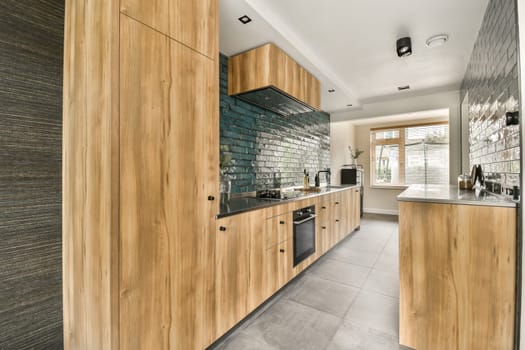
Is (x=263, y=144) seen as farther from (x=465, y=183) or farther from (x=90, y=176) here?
(x=465, y=183)

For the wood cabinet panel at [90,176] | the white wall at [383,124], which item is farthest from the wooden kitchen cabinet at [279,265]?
the white wall at [383,124]

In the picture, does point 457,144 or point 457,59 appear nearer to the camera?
point 457,59

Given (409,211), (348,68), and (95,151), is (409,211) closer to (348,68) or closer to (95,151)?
(95,151)

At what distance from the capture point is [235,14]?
6.27 ft

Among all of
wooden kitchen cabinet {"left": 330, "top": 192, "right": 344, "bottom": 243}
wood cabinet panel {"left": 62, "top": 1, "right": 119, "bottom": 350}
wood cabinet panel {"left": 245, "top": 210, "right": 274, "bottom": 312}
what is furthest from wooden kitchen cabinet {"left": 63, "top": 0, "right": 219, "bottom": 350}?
wooden kitchen cabinet {"left": 330, "top": 192, "right": 344, "bottom": 243}

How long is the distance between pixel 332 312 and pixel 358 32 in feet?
8.82

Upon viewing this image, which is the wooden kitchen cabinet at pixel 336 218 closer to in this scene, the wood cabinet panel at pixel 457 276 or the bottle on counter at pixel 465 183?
the bottle on counter at pixel 465 183

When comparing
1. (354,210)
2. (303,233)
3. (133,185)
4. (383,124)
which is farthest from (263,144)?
(383,124)

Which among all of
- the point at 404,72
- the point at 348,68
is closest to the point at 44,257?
the point at 348,68

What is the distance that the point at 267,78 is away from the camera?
7.63 feet

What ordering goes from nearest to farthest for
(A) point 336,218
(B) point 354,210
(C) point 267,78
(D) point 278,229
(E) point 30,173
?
(E) point 30,173
(D) point 278,229
(C) point 267,78
(A) point 336,218
(B) point 354,210

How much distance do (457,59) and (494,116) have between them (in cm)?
167

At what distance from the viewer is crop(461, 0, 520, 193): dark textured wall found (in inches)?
54.9

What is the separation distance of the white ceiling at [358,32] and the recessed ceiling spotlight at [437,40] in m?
0.05
